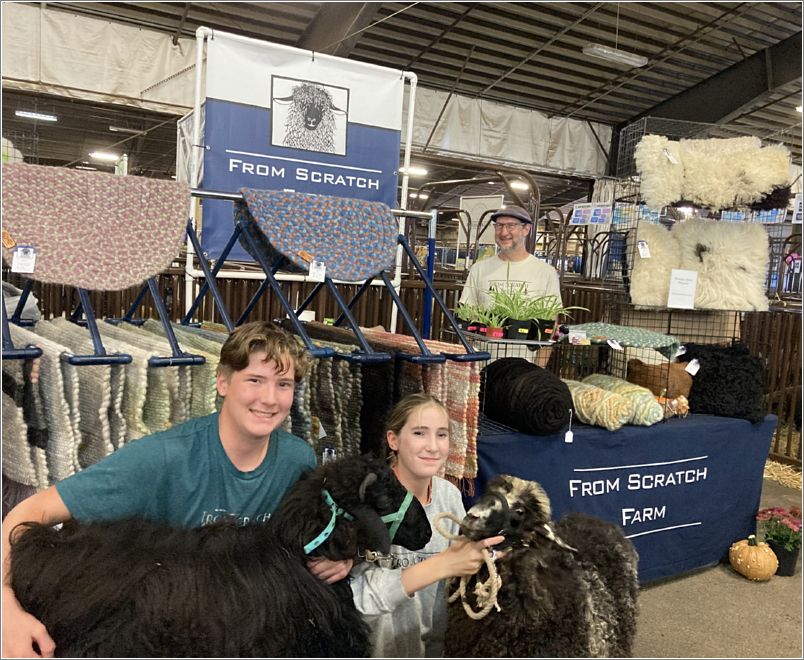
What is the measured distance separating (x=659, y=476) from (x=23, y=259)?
8.72 ft

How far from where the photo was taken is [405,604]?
160cm

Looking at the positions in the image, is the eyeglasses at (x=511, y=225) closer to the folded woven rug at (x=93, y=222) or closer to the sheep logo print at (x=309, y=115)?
the sheep logo print at (x=309, y=115)

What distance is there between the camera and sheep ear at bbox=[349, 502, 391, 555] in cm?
120

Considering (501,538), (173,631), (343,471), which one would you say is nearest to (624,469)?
(501,538)

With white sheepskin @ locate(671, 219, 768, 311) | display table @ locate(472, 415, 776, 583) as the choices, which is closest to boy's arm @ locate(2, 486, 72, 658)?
display table @ locate(472, 415, 776, 583)

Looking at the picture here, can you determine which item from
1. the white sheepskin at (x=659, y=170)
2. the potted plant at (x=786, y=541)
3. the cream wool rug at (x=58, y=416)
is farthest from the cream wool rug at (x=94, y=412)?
the potted plant at (x=786, y=541)

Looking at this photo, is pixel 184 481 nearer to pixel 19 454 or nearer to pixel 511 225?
pixel 19 454

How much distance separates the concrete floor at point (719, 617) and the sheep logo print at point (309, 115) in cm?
270

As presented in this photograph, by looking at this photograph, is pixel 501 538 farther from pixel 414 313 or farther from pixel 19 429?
pixel 414 313

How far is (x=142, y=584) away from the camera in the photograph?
109 centimetres

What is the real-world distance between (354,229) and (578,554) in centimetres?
115

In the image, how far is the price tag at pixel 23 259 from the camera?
1.45 m

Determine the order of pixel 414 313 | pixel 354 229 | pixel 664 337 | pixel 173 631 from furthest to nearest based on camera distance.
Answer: pixel 414 313, pixel 664 337, pixel 354 229, pixel 173 631

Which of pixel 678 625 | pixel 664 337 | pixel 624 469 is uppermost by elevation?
pixel 664 337
